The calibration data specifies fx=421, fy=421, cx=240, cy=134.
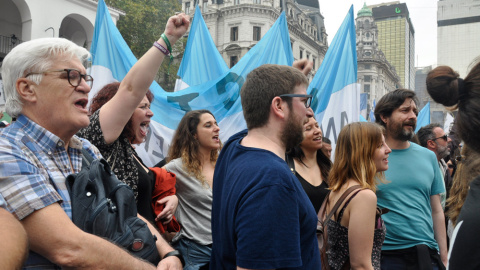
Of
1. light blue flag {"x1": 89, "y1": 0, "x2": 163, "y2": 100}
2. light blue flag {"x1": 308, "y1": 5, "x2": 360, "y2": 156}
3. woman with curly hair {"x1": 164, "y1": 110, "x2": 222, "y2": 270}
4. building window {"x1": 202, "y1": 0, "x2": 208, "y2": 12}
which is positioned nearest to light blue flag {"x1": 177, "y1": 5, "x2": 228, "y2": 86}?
light blue flag {"x1": 89, "y1": 0, "x2": 163, "y2": 100}

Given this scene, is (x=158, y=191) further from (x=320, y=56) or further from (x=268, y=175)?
(x=320, y=56)

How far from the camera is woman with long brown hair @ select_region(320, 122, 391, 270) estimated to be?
8.18 ft

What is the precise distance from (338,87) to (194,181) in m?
3.09

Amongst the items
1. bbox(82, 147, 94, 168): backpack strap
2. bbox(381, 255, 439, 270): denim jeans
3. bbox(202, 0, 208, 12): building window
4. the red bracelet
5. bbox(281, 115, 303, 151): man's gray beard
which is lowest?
bbox(381, 255, 439, 270): denim jeans

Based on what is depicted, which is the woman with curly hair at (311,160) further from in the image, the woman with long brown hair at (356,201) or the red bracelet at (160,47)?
the red bracelet at (160,47)

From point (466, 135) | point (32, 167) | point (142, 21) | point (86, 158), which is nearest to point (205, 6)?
point (142, 21)

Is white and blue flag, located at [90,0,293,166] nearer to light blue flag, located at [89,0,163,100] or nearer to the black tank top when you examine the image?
light blue flag, located at [89,0,163,100]

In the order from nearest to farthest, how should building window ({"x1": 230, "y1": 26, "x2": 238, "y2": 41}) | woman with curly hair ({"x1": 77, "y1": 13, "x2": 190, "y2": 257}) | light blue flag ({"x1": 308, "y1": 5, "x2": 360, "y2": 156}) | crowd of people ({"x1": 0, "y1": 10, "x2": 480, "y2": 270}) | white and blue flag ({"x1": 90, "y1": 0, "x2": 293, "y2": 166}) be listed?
crowd of people ({"x1": 0, "y1": 10, "x2": 480, "y2": 270})
woman with curly hair ({"x1": 77, "y1": 13, "x2": 190, "y2": 257})
white and blue flag ({"x1": 90, "y1": 0, "x2": 293, "y2": 166})
light blue flag ({"x1": 308, "y1": 5, "x2": 360, "y2": 156})
building window ({"x1": 230, "y1": 26, "x2": 238, "y2": 41})

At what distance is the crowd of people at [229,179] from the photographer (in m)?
1.49

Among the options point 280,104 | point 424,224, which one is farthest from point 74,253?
point 424,224

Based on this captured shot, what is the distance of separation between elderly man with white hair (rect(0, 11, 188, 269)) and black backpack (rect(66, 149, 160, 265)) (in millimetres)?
58

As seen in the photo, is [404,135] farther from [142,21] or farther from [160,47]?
[142,21]

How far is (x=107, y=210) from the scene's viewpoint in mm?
1635

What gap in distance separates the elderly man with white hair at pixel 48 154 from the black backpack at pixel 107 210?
58 mm
